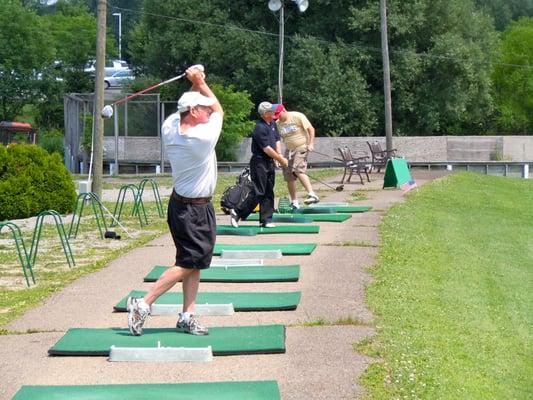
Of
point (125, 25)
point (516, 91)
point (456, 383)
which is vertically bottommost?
point (456, 383)

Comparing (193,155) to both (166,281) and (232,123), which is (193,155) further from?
(232,123)

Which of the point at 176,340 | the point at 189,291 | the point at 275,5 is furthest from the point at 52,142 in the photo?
the point at 176,340

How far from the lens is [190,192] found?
27.8 feet

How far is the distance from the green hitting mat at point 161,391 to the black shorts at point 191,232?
1.50 metres

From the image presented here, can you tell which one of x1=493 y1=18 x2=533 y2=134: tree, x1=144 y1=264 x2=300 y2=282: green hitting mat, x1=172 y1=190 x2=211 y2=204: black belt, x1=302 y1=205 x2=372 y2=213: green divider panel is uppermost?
x1=493 y1=18 x2=533 y2=134: tree

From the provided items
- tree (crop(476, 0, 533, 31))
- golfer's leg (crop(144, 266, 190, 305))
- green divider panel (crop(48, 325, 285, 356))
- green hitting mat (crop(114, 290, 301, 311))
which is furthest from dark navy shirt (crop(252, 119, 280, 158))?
tree (crop(476, 0, 533, 31))

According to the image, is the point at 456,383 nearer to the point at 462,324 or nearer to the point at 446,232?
the point at 462,324

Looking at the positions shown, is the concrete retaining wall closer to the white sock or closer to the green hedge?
the green hedge

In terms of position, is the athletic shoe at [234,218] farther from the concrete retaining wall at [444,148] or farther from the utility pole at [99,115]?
the concrete retaining wall at [444,148]

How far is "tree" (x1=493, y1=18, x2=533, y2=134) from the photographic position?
54250 mm

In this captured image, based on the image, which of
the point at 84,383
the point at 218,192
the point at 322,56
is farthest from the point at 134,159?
the point at 84,383

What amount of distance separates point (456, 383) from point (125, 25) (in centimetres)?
9872

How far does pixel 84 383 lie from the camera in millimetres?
7230

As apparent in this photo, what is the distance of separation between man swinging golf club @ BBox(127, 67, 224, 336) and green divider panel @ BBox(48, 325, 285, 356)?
13 centimetres
